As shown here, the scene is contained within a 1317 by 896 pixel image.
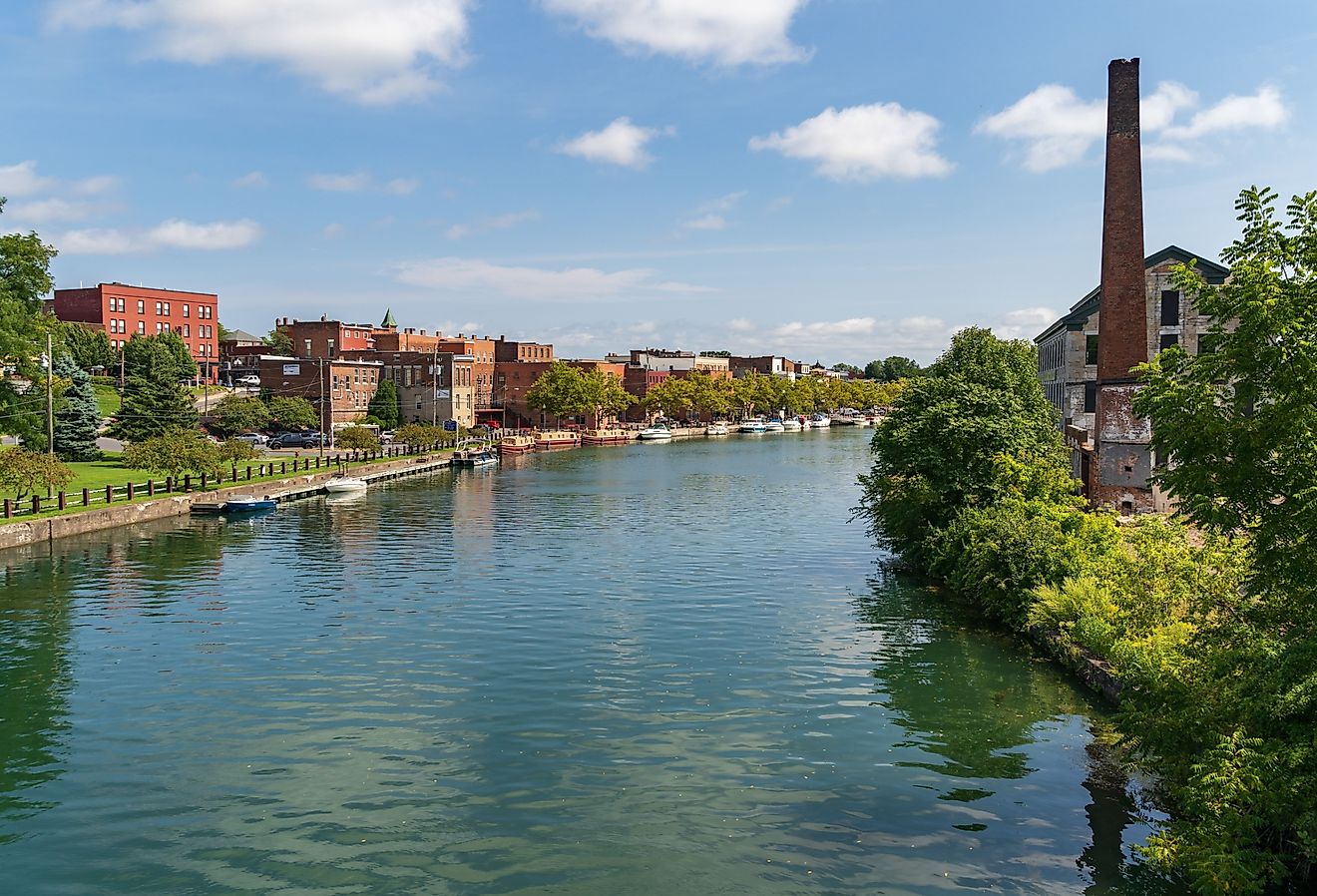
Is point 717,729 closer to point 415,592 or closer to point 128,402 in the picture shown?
point 415,592

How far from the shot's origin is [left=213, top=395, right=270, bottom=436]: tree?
101812 millimetres

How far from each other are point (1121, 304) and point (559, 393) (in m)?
110

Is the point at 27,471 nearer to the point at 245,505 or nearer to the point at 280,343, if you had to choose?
the point at 245,505

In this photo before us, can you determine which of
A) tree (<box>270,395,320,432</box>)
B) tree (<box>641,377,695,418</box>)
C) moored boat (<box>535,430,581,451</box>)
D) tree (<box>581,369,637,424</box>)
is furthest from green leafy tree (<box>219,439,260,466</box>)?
tree (<box>641,377,695,418</box>)

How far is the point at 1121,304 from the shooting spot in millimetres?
49031

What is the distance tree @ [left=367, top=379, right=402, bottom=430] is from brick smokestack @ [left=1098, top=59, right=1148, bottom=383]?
4050 inches

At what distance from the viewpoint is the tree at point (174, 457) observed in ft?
202

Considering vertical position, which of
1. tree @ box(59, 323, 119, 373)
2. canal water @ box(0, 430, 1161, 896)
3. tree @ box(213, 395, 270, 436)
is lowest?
canal water @ box(0, 430, 1161, 896)

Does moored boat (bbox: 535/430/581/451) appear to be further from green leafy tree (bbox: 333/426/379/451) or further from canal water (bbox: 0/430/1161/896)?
canal water (bbox: 0/430/1161/896)

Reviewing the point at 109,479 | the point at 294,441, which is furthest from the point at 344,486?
the point at 294,441

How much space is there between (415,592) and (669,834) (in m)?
22.7

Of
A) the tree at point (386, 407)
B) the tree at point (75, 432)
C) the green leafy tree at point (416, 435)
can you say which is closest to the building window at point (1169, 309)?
the green leafy tree at point (416, 435)

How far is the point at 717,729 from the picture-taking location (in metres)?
22.0

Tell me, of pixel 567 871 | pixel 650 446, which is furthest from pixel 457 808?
pixel 650 446
